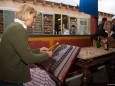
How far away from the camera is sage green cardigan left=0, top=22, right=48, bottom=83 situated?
131cm

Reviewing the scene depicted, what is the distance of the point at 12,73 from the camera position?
4.56ft

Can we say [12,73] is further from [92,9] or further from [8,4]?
[8,4]

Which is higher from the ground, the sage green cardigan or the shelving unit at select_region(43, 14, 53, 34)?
the shelving unit at select_region(43, 14, 53, 34)

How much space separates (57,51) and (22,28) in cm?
95

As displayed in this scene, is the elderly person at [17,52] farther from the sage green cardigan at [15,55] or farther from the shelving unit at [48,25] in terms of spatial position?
the shelving unit at [48,25]

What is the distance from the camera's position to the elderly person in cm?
132

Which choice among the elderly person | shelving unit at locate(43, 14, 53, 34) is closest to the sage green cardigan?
the elderly person

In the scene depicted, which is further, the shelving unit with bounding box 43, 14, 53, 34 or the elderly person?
the shelving unit with bounding box 43, 14, 53, 34

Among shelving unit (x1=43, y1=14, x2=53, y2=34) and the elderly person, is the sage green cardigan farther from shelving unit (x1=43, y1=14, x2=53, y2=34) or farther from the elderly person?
shelving unit (x1=43, y1=14, x2=53, y2=34)

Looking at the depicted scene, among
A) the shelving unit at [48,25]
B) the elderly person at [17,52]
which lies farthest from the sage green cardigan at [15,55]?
the shelving unit at [48,25]

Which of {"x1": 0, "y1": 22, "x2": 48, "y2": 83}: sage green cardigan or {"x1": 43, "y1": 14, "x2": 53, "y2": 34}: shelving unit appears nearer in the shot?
{"x1": 0, "y1": 22, "x2": 48, "y2": 83}: sage green cardigan

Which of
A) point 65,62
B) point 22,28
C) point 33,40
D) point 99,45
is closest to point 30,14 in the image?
point 22,28

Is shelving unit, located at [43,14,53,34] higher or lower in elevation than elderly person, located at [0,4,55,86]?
higher

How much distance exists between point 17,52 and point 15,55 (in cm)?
5
